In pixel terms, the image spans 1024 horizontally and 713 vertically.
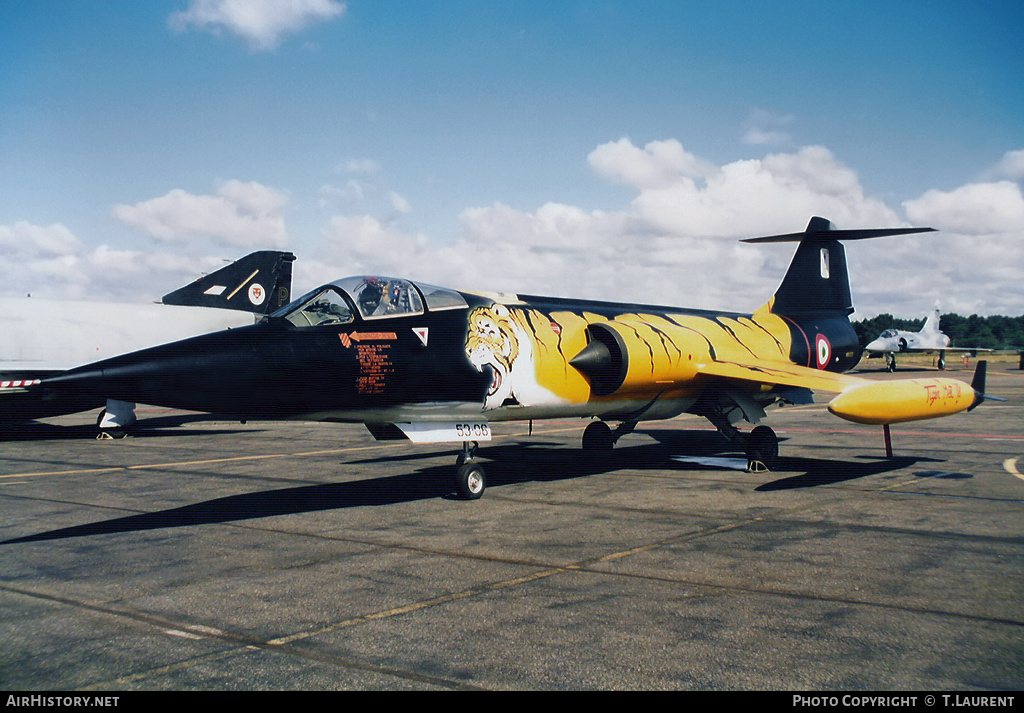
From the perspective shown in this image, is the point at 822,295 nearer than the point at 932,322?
Yes

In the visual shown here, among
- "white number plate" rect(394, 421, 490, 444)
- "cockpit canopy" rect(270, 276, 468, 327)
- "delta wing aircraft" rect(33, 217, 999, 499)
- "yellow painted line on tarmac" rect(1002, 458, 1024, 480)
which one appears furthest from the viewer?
"yellow painted line on tarmac" rect(1002, 458, 1024, 480)

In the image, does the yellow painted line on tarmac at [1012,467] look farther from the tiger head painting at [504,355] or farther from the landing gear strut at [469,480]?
the landing gear strut at [469,480]

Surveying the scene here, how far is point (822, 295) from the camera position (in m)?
18.3

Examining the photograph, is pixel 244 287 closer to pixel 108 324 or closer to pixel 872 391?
pixel 108 324

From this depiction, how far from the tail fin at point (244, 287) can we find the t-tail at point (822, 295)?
53.7ft

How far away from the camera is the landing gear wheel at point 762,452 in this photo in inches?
532

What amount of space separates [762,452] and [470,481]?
5680mm

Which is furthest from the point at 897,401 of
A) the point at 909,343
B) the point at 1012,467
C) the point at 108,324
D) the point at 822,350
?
the point at 909,343

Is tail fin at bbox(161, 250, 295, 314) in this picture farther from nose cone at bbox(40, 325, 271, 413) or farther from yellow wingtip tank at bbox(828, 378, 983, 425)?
yellow wingtip tank at bbox(828, 378, 983, 425)

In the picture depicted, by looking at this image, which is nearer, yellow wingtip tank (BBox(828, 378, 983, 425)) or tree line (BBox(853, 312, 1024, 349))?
yellow wingtip tank (BBox(828, 378, 983, 425))

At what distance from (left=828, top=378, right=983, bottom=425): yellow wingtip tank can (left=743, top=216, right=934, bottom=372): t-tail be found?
191 inches

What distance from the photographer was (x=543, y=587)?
21.3 ft

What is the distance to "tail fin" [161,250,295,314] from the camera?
26.5m

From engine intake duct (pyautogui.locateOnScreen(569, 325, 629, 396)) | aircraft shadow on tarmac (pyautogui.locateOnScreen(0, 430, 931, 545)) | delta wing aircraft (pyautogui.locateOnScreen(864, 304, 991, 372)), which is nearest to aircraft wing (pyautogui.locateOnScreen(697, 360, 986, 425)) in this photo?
aircraft shadow on tarmac (pyautogui.locateOnScreen(0, 430, 931, 545))
